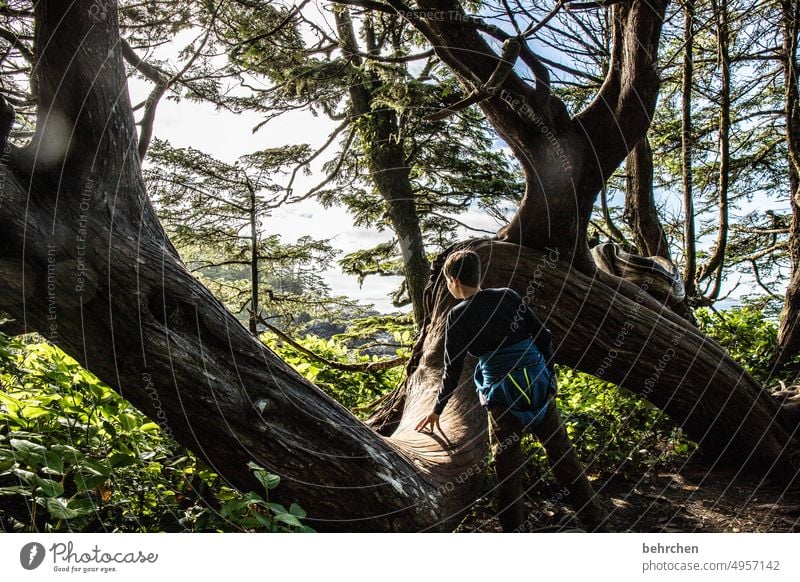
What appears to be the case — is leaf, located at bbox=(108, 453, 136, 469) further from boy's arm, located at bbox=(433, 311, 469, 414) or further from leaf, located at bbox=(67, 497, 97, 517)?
boy's arm, located at bbox=(433, 311, 469, 414)

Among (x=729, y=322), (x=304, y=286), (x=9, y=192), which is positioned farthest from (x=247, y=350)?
(x=729, y=322)

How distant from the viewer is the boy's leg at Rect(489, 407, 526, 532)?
2436mm

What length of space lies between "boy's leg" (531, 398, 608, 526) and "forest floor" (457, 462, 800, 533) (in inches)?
4.2

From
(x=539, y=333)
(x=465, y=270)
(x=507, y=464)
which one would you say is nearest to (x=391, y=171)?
(x=465, y=270)

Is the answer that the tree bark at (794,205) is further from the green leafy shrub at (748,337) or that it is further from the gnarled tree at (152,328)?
the gnarled tree at (152,328)

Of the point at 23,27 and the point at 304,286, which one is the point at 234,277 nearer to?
the point at 304,286

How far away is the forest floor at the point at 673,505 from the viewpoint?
2.78 meters

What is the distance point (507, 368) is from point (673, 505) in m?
1.58

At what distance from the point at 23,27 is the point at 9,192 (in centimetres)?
156

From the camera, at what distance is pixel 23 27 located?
9.28 feet

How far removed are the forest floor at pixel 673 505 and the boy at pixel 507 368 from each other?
0.30 metres

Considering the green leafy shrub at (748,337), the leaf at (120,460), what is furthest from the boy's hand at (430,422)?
the green leafy shrub at (748,337)

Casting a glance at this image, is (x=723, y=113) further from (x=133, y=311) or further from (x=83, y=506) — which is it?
(x=83, y=506)

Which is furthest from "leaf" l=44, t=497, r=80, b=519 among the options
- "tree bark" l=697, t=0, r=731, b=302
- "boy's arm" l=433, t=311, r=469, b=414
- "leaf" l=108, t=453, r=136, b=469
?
"tree bark" l=697, t=0, r=731, b=302
